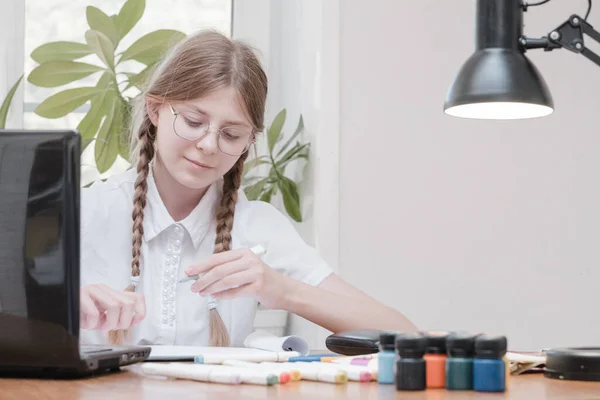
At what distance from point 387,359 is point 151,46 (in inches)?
60.9

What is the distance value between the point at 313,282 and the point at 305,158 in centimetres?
63

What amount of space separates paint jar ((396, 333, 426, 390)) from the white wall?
4.77 feet

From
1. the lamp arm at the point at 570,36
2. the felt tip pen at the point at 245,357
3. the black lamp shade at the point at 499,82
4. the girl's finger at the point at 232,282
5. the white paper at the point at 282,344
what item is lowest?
the white paper at the point at 282,344

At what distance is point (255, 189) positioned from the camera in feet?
7.63

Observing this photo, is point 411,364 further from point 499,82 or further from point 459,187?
point 459,187

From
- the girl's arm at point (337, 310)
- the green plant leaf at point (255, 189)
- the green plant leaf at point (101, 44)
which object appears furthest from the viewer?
the green plant leaf at point (255, 189)

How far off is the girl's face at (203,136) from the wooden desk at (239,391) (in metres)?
0.76

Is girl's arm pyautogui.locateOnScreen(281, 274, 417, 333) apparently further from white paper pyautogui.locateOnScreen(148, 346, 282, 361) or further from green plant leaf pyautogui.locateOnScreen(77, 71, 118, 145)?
green plant leaf pyautogui.locateOnScreen(77, 71, 118, 145)

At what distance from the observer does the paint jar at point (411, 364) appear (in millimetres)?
849

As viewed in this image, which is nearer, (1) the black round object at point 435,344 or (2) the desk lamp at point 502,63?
(1) the black round object at point 435,344

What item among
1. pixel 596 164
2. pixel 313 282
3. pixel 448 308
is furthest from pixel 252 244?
pixel 596 164

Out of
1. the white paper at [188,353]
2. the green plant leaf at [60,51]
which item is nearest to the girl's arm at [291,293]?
the white paper at [188,353]

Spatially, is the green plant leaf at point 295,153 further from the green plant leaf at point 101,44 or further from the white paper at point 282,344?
the white paper at point 282,344

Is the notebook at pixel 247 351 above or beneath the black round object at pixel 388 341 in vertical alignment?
beneath
